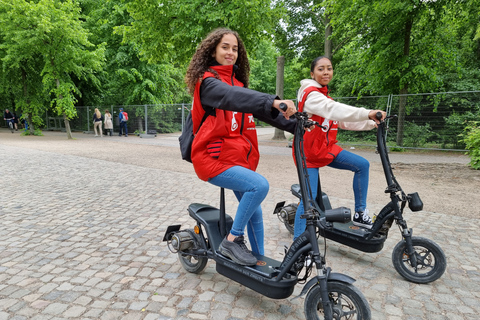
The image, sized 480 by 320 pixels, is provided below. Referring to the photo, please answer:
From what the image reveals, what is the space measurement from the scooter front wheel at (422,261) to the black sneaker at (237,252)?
144cm

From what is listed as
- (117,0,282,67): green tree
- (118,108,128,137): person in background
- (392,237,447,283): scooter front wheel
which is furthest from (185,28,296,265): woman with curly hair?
(118,108,128,137): person in background

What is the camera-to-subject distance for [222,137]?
2.44m

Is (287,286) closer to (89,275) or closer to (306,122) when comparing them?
(306,122)

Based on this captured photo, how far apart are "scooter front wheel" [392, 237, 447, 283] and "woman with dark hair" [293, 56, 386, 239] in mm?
487

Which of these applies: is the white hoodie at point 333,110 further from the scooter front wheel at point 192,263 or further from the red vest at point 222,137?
the scooter front wheel at point 192,263

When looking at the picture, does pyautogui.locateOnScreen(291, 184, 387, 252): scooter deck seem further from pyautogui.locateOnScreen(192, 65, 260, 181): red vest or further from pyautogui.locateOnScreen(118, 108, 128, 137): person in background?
pyautogui.locateOnScreen(118, 108, 128, 137): person in background

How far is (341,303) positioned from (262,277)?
0.55m

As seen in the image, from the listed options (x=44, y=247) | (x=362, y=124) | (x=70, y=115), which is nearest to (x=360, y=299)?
(x=362, y=124)

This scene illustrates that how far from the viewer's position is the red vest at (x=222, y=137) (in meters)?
2.39

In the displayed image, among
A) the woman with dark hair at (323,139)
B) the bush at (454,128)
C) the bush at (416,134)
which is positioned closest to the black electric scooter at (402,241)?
the woman with dark hair at (323,139)

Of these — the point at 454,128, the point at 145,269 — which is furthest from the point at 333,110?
the point at 454,128

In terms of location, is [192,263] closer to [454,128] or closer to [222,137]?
[222,137]

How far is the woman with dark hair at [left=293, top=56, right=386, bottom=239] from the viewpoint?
2.73 metres

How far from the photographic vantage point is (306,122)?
217 cm
